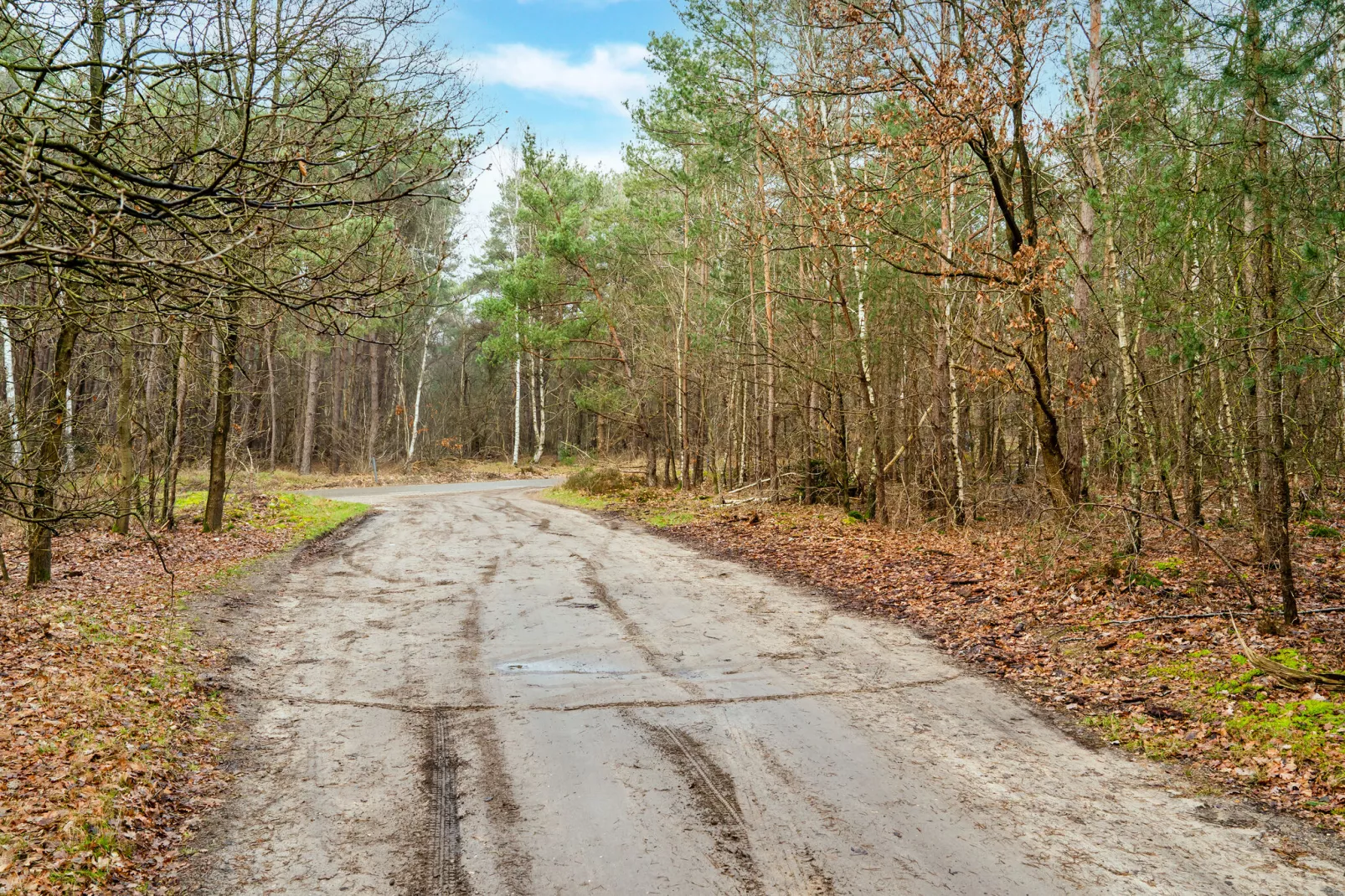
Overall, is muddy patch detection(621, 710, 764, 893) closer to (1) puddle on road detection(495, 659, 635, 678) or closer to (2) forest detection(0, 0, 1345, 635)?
(1) puddle on road detection(495, 659, 635, 678)

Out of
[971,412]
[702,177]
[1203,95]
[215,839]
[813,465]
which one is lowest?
[215,839]

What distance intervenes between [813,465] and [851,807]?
1478cm

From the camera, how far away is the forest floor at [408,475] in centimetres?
2825

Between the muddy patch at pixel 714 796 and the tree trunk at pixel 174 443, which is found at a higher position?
the tree trunk at pixel 174 443

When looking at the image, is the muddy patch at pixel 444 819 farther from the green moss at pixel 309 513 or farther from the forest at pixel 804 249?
the green moss at pixel 309 513

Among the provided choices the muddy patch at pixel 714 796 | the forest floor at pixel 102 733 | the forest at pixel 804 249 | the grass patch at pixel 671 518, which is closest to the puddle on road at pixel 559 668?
the muddy patch at pixel 714 796

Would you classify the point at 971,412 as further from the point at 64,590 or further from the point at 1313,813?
the point at 64,590

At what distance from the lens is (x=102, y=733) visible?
5570 millimetres

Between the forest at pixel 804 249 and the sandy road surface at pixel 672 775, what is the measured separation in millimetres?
2547

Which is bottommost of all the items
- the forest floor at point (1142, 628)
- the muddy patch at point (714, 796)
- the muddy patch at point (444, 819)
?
the muddy patch at point (444, 819)

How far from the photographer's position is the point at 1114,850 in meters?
4.28

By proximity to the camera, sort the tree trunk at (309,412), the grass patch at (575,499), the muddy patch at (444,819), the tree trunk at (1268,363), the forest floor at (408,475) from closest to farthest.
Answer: the muddy patch at (444,819)
the tree trunk at (1268,363)
the grass patch at (575,499)
the forest floor at (408,475)
the tree trunk at (309,412)

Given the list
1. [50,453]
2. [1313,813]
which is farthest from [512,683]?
[50,453]

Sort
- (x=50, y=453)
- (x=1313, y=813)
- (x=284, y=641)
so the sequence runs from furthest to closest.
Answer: (x=50, y=453) < (x=284, y=641) < (x=1313, y=813)
